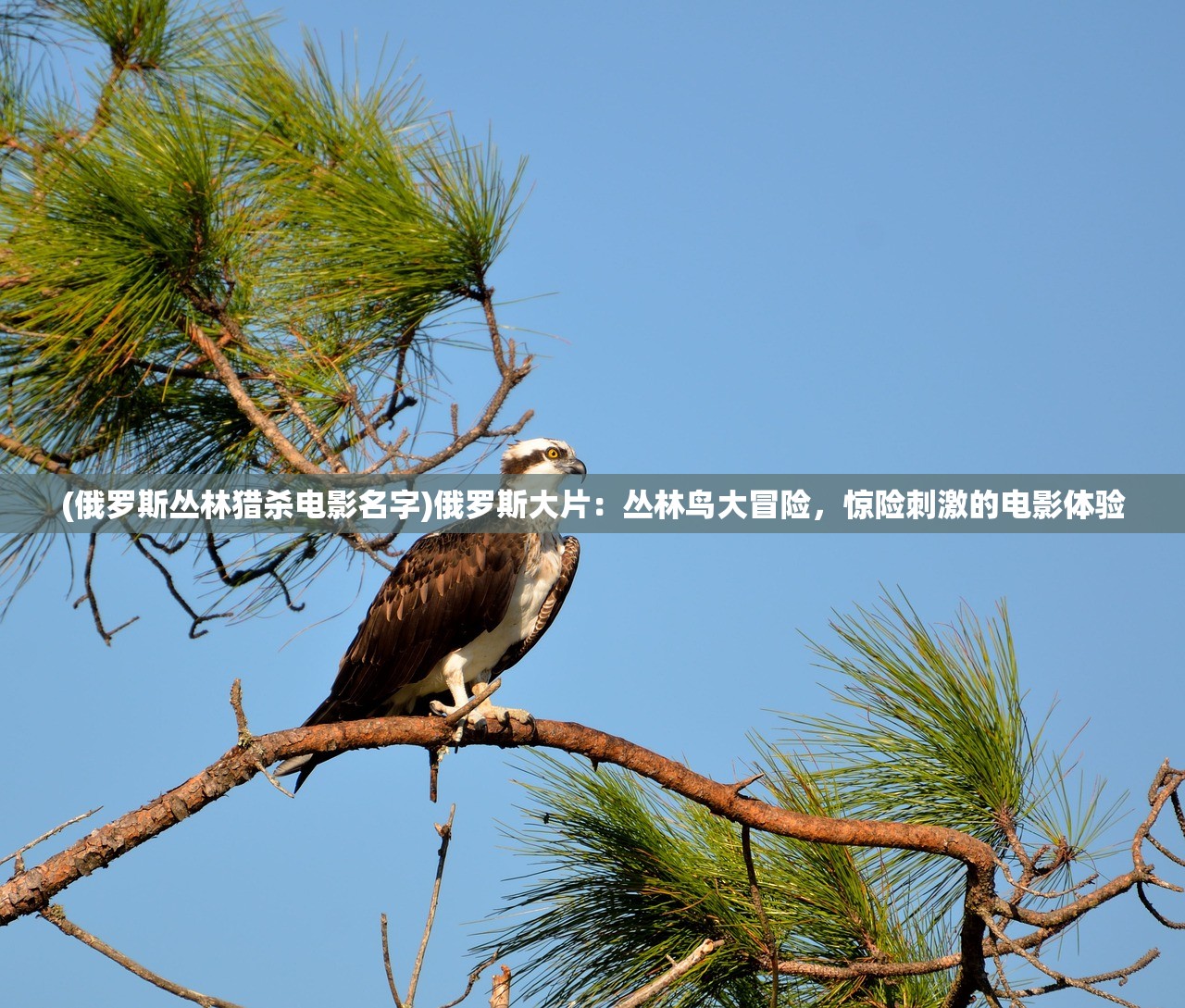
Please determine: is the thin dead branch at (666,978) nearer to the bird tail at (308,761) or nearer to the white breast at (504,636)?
the bird tail at (308,761)

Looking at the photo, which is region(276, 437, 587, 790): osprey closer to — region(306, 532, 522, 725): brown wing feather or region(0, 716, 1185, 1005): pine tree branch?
region(306, 532, 522, 725): brown wing feather

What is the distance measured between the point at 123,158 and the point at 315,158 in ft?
2.46

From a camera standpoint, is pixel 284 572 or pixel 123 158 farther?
pixel 284 572

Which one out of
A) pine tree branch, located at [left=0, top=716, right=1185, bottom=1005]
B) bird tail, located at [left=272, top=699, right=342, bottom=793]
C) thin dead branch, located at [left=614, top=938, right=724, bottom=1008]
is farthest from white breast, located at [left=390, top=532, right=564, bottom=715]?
thin dead branch, located at [left=614, top=938, right=724, bottom=1008]

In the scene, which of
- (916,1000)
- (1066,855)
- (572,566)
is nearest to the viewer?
(1066,855)

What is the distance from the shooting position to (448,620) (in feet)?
15.2

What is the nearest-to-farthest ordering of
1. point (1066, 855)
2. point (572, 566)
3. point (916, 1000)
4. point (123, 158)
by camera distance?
point (1066, 855) → point (916, 1000) → point (123, 158) → point (572, 566)

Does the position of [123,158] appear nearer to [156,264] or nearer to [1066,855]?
[156,264]

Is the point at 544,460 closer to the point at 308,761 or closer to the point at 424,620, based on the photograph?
the point at 424,620

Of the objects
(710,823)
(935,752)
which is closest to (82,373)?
(710,823)

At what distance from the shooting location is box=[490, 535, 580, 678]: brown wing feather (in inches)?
193

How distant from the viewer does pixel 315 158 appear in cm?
499

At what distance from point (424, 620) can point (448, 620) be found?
0.09 metres

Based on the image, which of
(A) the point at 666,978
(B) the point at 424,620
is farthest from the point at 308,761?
(A) the point at 666,978
